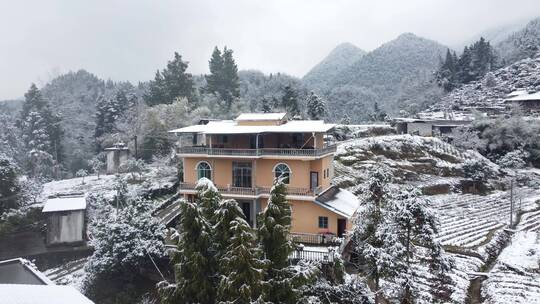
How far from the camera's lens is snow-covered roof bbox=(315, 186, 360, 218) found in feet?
101

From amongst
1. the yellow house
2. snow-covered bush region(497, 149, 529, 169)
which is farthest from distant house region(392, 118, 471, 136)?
the yellow house

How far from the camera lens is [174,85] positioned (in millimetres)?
77750

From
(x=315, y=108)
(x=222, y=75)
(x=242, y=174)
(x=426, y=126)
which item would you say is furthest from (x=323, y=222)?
(x=222, y=75)

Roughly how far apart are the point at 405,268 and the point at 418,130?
210ft

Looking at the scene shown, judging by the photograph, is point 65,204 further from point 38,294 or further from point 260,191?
point 38,294

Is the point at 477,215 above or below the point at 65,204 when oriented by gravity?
below

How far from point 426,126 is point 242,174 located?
56.7 metres

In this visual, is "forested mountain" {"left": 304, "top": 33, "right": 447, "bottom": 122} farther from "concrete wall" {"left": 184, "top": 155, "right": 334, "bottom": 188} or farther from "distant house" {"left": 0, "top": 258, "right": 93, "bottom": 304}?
"distant house" {"left": 0, "top": 258, "right": 93, "bottom": 304}

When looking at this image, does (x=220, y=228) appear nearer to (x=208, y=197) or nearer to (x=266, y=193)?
(x=208, y=197)

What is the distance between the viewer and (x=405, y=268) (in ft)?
65.5

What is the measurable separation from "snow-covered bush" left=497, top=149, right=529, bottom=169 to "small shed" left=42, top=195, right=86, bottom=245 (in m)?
62.8

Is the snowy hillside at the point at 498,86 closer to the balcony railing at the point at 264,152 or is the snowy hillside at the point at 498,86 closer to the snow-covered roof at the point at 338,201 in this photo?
the snow-covered roof at the point at 338,201

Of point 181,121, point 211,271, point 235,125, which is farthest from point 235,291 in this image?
point 181,121

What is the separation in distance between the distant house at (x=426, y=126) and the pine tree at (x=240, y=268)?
2581 inches
